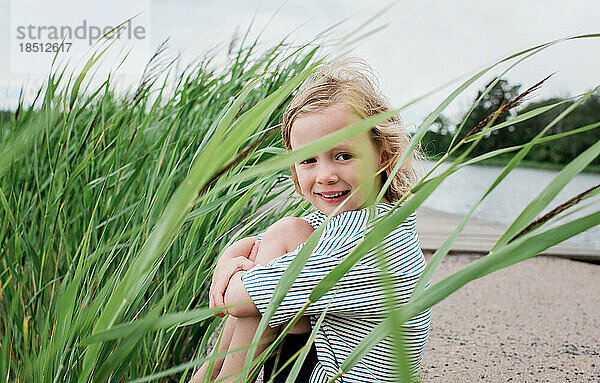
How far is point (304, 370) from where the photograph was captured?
0.99 m

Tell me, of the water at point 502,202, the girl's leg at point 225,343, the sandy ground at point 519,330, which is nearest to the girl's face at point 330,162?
the girl's leg at point 225,343

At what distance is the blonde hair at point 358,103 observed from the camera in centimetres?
97

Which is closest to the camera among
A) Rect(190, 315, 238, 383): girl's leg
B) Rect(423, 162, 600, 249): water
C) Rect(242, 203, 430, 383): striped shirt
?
Rect(242, 203, 430, 383): striped shirt

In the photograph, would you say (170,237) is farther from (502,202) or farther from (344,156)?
(502,202)

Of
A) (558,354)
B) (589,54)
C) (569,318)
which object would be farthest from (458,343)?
(589,54)

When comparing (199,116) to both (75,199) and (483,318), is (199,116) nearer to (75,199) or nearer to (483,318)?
(75,199)

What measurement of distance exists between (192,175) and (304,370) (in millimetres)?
712

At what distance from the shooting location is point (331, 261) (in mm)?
836

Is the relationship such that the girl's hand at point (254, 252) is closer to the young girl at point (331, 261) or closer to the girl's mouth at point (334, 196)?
the young girl at point (331, 261)

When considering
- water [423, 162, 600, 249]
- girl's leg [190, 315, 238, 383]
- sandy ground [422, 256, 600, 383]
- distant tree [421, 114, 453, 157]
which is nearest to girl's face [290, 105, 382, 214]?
distant tree [421, 114, 453, 157]

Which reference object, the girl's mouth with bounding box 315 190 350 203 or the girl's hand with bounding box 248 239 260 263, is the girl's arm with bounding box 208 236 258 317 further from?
the girl's mouth with bounding box 315 190 350 203

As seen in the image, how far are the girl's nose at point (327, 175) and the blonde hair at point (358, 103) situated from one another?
0.32ft

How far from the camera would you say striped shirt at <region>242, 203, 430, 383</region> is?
2.72 feet

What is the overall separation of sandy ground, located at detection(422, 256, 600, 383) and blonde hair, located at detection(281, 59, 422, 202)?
0.74 metres
